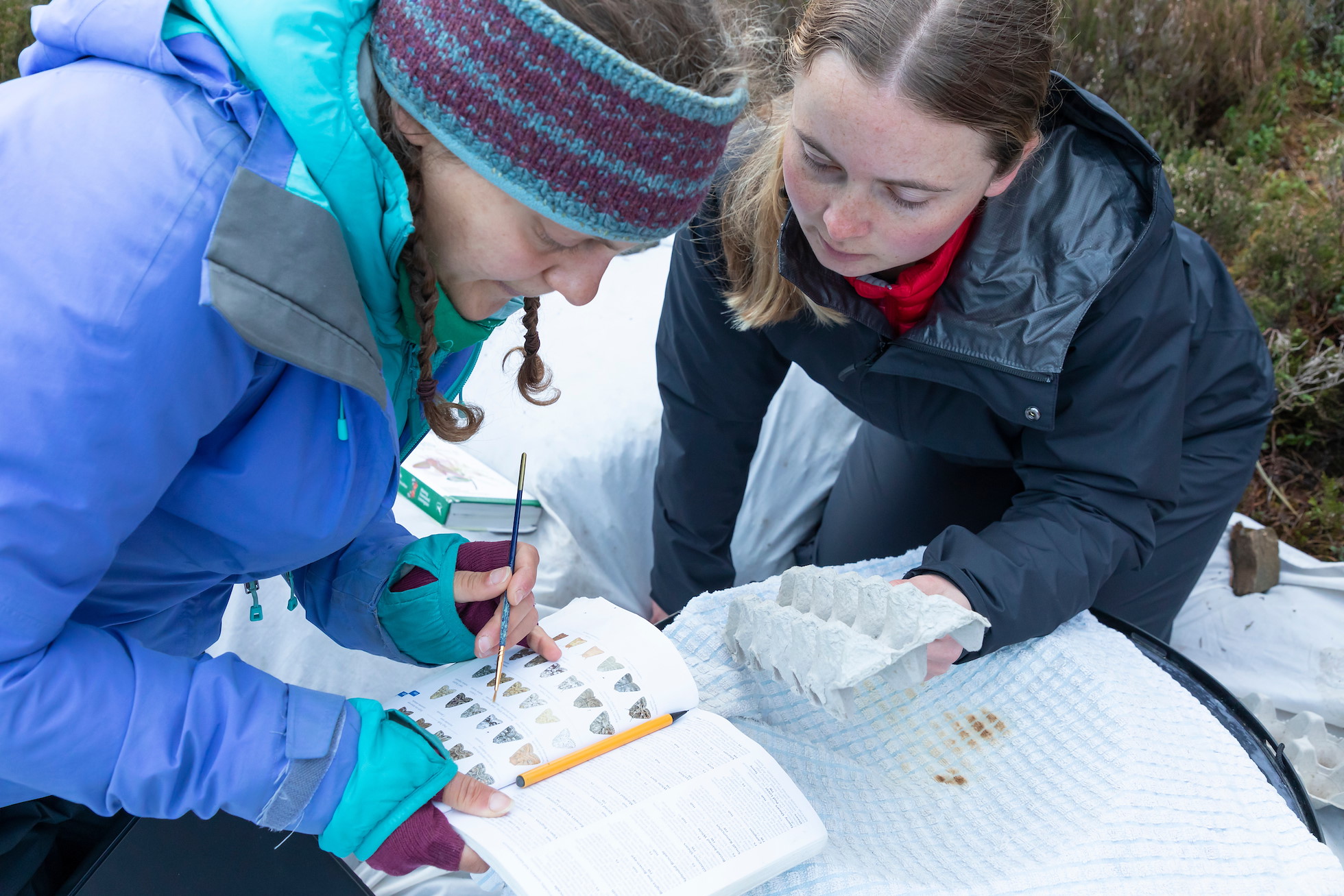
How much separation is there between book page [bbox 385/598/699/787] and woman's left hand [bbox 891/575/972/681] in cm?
36

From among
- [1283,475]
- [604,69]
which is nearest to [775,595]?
[604,69]

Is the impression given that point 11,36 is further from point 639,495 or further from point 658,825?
point 658,825

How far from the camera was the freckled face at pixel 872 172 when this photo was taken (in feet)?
4.51

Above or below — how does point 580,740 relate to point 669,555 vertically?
above

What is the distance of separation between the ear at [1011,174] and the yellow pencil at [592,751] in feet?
3.11

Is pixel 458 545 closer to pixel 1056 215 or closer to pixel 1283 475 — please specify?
pixel 1056 215

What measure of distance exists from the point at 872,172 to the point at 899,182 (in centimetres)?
4

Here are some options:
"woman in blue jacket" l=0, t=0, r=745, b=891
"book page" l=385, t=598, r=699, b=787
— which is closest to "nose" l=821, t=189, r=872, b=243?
"woman in blue jacket" l=0, t=0, r=745, b=891

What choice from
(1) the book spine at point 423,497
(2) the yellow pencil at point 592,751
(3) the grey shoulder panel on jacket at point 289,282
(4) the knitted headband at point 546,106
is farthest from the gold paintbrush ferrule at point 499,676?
(1) the book spine at point 423,497

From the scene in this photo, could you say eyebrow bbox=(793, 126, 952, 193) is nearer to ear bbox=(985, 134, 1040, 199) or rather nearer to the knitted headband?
ear bbox=(985, 134, 1040, 199)

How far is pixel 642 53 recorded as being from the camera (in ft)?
2.91

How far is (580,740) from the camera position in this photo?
1190 mm

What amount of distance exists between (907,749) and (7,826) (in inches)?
46.4

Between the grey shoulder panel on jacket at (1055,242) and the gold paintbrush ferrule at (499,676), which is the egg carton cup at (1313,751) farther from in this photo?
the gold paintbrush ferrule at (499,676)
